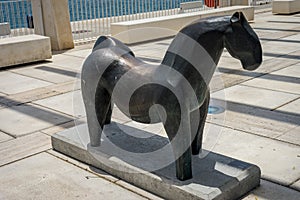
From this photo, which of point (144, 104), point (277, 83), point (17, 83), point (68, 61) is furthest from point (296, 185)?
point (68, 61)

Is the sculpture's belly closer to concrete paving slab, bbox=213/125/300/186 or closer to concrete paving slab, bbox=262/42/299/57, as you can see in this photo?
concrete paving slab, bbox=213/125/300/186

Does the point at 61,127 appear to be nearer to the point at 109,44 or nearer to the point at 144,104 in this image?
the point at 109,44

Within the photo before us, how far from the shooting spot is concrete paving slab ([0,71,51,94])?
7.62 meters

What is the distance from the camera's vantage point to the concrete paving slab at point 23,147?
4.73m

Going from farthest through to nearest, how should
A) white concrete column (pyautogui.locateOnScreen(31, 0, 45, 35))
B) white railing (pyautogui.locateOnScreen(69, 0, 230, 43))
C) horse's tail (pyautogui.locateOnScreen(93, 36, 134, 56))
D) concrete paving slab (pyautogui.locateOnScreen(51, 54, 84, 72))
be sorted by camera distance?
white railing (pyautogui.locateOnScreen(69, 0, 230, 43)), white concrete column (pyautogui.locateOnScreen(31, 0, 45, 35)), concrete paving slab (pyautogui.locateOnScreen(51, 54, 84, 72)), horse's tail (pyautogui.locateOnScreen(93, 36, 134, 56))

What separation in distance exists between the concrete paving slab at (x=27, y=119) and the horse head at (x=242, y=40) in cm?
317

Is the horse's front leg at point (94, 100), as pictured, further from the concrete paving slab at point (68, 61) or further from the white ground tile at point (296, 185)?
the concrete paving slab at point (68, 61)

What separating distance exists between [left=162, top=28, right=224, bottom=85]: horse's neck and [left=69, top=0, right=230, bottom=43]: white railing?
9.07 meters

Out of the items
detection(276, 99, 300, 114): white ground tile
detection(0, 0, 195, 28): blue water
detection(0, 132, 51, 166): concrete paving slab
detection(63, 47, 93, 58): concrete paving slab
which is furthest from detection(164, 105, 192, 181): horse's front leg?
detection(0, 0, 195, 28): blue water

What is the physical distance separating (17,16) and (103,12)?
2.73 m

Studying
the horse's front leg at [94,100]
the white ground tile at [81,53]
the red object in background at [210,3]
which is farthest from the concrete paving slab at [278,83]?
the red object in background at [210,3]

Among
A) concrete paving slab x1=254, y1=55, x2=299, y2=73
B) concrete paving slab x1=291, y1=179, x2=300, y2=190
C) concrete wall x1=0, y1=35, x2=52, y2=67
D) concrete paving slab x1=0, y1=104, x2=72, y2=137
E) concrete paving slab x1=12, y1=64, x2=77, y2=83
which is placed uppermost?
A: concrete wall x1=0, y1=35, x2=52, y2=67

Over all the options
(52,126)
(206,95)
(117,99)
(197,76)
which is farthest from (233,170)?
(52,126)

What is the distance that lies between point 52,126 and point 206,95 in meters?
2.69
